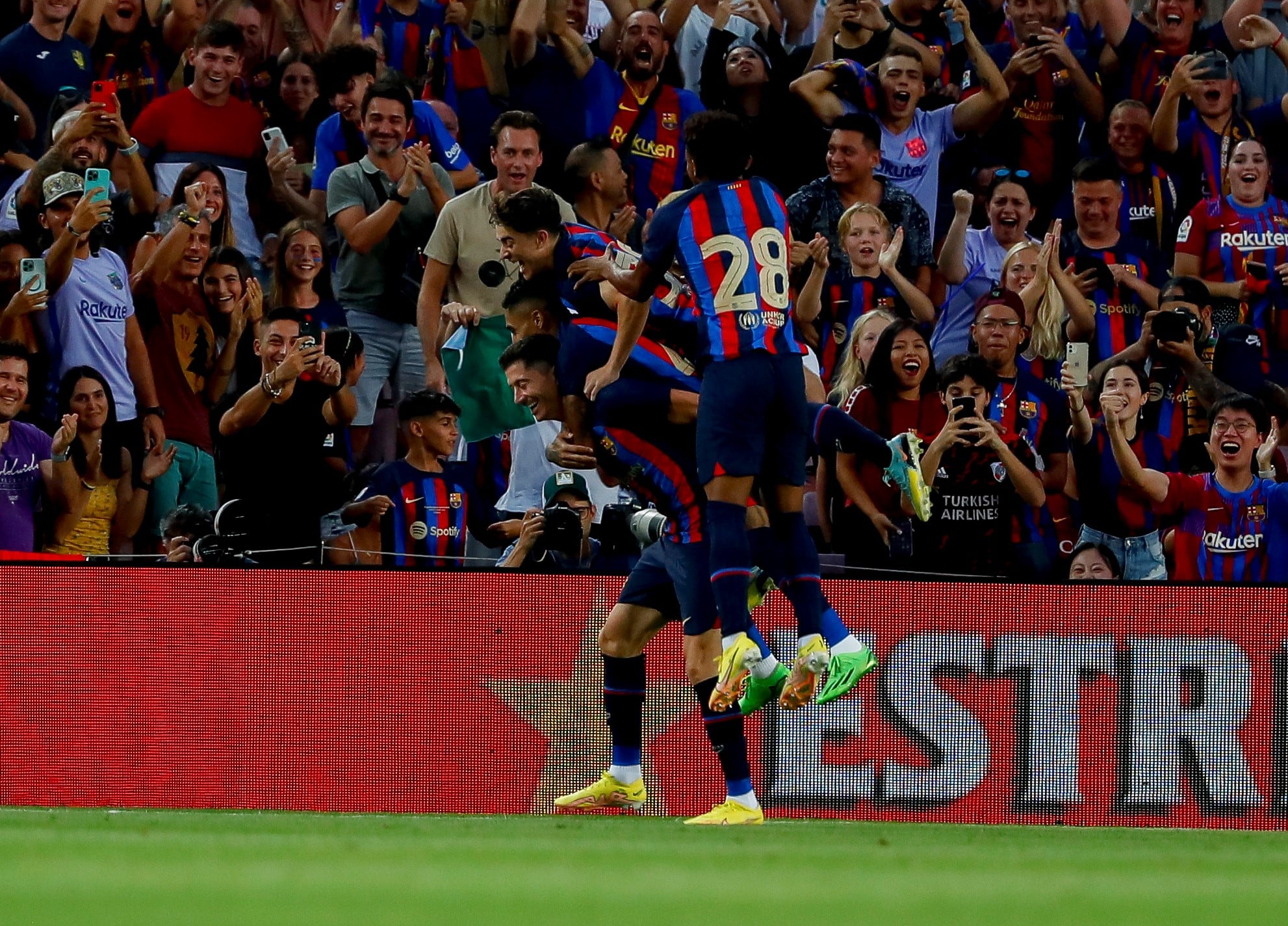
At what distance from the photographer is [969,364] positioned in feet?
32.6

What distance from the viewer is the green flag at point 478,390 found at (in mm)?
10664

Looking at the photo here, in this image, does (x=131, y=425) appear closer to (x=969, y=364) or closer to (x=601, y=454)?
(x=601, y=454)

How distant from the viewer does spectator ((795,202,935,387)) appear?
1105 centimetres

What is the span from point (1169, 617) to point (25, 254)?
676cm

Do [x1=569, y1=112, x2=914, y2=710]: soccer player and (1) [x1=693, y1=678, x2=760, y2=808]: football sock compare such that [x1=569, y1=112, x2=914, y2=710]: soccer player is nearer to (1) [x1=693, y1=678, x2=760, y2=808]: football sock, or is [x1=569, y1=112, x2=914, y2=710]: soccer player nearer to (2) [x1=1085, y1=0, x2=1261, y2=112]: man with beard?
(1) [x1=693, y1=678, x2=760, y2=808]: football sock

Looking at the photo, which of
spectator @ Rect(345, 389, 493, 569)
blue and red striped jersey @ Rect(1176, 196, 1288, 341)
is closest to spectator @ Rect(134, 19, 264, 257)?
spectator @ Rect(345, 389, 493, 569)

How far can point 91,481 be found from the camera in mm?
10195

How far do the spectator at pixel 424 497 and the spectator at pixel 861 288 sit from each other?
2.31 meters

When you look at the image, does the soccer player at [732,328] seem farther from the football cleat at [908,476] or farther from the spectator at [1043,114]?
the spectator at [1043,114]

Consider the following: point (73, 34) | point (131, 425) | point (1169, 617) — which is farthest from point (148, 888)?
point (73, 34)

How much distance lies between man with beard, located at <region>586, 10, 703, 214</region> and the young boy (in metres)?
2.92

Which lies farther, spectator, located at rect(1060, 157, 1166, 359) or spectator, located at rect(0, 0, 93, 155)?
spectator, located at rect(0, 0, 93, 155)

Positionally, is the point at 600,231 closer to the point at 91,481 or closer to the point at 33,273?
the point at 91,481

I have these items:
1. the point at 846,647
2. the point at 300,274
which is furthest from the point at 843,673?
the point at 300,274
